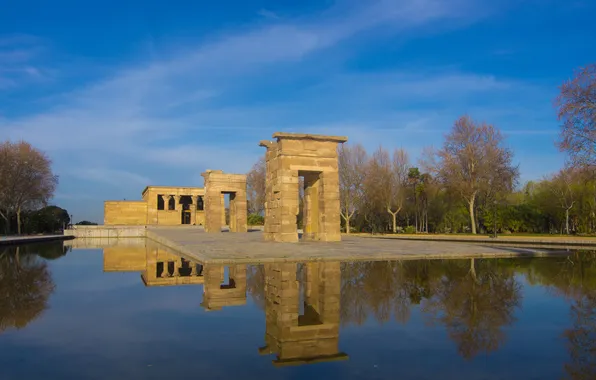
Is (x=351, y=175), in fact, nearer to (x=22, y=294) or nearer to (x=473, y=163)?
(x=473, y=163)

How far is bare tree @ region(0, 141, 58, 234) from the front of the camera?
36625 millimetres

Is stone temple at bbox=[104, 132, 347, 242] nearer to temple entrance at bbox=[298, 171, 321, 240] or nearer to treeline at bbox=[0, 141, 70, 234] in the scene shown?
temple entrance at bbox=[298, 171, 321, 240]

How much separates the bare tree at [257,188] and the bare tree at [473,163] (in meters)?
26.1

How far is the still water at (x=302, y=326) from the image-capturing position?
12.5ft

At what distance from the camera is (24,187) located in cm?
3791

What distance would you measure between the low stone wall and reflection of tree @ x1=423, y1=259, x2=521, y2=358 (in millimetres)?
32457

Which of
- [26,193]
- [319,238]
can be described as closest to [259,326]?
[319,238]

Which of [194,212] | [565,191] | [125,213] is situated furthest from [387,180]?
[125,213]

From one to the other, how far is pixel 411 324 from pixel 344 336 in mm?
983

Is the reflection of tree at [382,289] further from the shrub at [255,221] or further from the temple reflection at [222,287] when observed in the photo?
the shrub at [255,221]

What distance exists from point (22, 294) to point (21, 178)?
3496 centimetres

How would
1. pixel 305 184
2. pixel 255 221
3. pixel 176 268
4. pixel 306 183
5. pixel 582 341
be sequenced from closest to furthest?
pixel 582 341
pixel 176 268
pixel 306 183
pixel 305 184
pixel 255 221

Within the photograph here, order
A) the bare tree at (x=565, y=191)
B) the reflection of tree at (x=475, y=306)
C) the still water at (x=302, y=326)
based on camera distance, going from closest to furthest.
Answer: the still water at (x=302, y=326), the reflection of tree at (x=475, y=306), the bare tree at (x=565, y=191)

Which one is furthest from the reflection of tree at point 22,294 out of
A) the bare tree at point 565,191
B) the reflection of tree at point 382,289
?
the bare tree at point 565,191
